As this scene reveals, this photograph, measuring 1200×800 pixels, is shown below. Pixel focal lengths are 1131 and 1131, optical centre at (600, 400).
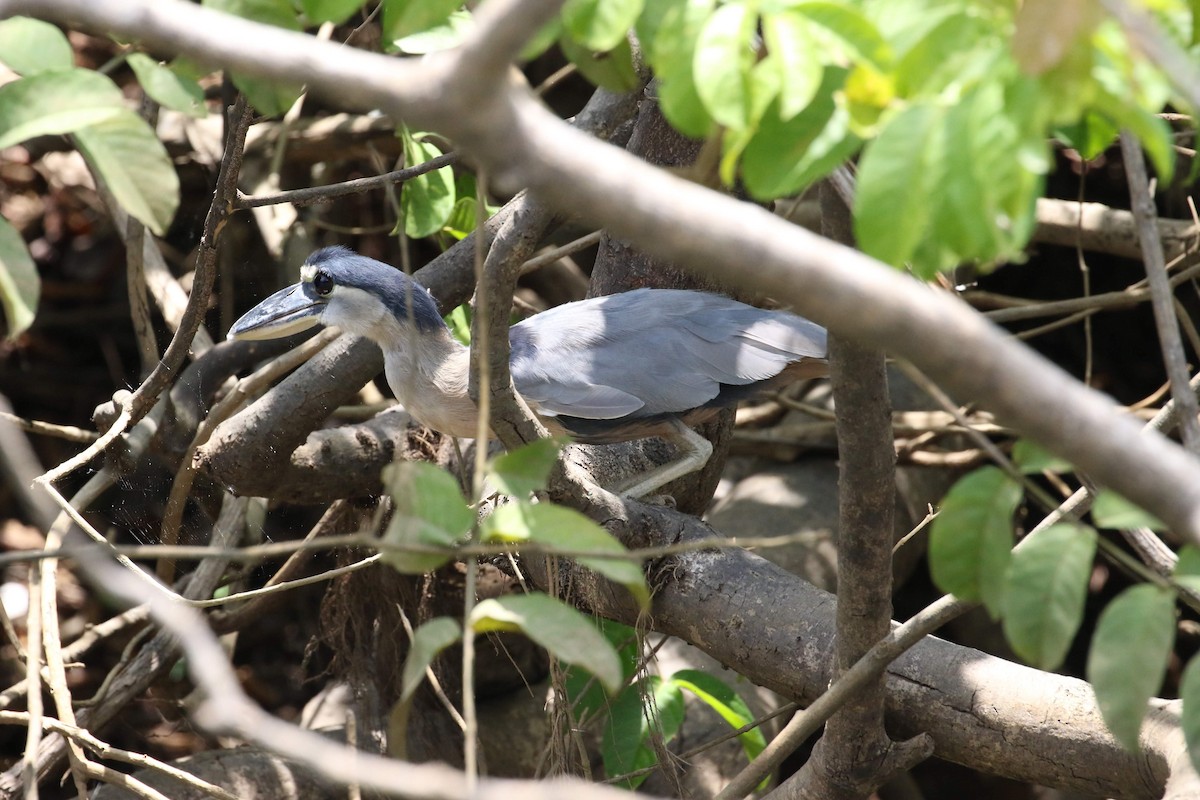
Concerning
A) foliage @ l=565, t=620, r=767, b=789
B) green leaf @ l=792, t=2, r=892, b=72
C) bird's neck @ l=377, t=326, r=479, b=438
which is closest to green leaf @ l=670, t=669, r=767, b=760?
foliage @ l=565, t=620, r=767, b=789

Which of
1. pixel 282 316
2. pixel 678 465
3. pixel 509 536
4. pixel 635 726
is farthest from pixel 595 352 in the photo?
pixel 509 536

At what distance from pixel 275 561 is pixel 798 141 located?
2985 millimetres

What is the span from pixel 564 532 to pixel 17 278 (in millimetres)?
540

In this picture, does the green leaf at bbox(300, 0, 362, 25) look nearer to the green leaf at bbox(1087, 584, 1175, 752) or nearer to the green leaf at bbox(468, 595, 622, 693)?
the green leaf at bbox(468, 595, 622, 693)

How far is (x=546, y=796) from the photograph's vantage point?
2.76 feet

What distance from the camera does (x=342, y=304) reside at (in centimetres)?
292

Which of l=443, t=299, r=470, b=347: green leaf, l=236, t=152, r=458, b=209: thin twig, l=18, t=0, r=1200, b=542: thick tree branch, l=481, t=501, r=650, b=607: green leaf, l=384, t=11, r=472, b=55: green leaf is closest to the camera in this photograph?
l=18, t=0, r=1200, b=542: thick tree branch

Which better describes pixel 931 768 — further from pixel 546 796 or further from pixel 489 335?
pixel 546 796

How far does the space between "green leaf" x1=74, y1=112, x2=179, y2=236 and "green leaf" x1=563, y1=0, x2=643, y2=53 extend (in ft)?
1.33

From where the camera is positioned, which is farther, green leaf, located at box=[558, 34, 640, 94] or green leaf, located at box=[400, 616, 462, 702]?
green leaf, located at box=[558, 34, 640, 94]

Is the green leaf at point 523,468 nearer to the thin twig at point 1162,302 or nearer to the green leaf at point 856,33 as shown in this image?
the green leaf at point 856,33

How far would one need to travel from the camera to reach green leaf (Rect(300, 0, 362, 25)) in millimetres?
1191

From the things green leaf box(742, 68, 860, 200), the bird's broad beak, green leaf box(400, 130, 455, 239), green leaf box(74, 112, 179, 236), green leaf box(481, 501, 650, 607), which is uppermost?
green leaf box(742, 68, 860, 200)

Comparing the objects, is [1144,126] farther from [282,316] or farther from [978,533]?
[282,316]
